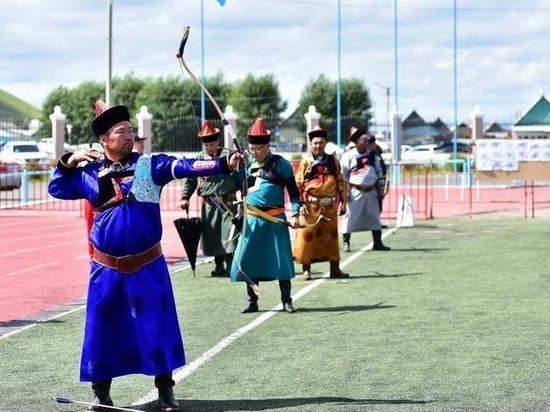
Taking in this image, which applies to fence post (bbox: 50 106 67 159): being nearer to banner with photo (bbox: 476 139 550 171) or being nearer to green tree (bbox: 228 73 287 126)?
banner with photo (bbox: 476 139 550 171)

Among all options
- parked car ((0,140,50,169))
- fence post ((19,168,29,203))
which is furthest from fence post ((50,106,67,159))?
fence post ((19,168,29,203))


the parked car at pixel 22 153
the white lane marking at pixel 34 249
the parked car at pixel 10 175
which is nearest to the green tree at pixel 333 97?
the parked car at pixel 22 153

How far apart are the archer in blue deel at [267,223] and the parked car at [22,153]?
3882 centimetres

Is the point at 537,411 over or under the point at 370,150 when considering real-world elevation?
under

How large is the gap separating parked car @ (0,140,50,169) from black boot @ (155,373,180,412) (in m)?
43.9

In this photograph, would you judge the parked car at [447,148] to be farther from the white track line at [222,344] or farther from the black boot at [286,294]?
the black boot at [286,294]

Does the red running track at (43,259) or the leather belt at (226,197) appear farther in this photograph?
the leather belt at (226,197)

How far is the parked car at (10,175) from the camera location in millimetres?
40656

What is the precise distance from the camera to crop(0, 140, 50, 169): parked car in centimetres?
5306

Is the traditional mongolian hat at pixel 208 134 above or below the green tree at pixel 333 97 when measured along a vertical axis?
below

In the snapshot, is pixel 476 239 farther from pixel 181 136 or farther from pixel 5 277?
pixel 181 136

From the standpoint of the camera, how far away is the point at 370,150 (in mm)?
21406

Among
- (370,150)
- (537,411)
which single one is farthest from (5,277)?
(537,411)

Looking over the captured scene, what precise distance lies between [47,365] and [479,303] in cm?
493
